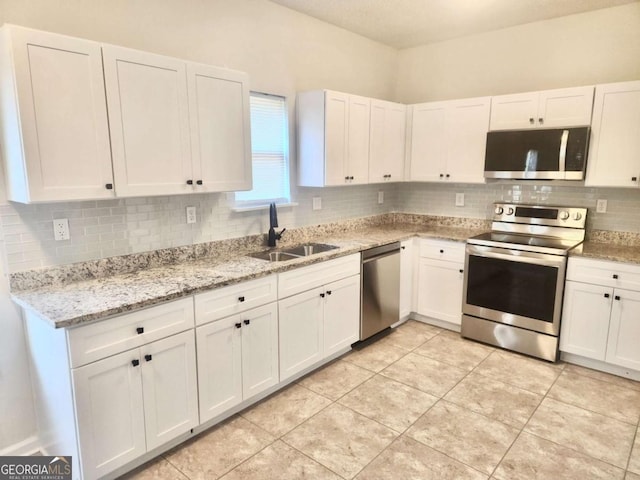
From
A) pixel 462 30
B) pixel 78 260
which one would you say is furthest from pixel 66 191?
pixel 462 30

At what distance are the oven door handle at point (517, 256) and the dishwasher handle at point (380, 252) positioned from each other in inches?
24.8

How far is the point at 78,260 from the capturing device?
2355mm

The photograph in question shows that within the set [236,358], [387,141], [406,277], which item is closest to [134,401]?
[236,358]

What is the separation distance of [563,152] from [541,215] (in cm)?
65

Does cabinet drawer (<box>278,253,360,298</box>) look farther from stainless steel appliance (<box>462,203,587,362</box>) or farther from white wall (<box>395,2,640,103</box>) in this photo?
white wall (<box>395,2,640,103</box>)

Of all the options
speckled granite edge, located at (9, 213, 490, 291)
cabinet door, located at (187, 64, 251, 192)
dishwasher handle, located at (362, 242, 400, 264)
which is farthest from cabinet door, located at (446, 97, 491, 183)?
cabinet door, located at (187, 64, 251, 192)

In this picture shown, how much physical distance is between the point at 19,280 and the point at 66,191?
0.58 meters

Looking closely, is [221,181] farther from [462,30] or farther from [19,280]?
[462,30]

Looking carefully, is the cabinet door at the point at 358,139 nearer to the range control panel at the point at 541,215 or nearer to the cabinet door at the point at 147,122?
the range control panel at the point at 541,215

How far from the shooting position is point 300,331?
2953 mm

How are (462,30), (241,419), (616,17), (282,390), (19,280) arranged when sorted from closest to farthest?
(19,280)
(241,419)
(282,390)
(616,17)
(462,30)

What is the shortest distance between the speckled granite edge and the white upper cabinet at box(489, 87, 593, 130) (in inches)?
40.4

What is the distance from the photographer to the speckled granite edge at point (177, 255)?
2.24 meters

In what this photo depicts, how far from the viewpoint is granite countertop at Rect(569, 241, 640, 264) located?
9.82 feet
